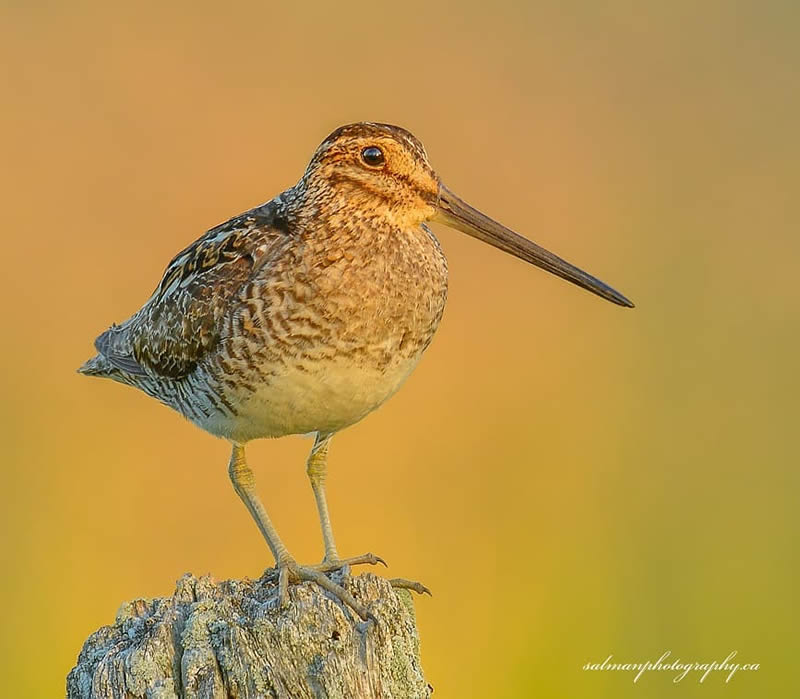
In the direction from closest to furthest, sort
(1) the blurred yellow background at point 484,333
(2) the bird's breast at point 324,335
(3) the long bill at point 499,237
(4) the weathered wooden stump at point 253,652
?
1. (4) the weathered wooden stump at point 253,652
2. (2) the bird's breast at point 324,335
3. (3) the long bill at point 499,237
4. (1) the blurred yellow background at point 484,333

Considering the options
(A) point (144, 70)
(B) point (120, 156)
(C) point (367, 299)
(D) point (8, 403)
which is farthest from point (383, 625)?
(A) point (144, 70)

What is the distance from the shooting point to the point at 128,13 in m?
9.15

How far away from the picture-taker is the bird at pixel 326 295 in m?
4.51

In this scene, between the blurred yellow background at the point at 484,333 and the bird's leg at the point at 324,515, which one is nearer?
the bird's leg at the point at 324,515

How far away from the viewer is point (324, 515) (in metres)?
5.04

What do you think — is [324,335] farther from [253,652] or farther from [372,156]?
[253,652]

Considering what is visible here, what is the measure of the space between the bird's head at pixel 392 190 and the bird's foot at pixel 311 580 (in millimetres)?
1114

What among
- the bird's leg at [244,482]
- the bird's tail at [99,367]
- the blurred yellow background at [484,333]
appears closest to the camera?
the bird's leg at [244,482]

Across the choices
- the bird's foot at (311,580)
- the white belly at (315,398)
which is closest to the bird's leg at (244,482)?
the white belly at (315,398)

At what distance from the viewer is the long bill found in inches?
185

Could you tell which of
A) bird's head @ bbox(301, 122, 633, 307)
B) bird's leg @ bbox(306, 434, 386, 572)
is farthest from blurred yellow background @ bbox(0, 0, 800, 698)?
bird's head @ bbox(301, 122, 633, 307)

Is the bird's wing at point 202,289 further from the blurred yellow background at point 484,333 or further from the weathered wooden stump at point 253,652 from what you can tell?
the blurred yellow background at point 484,333

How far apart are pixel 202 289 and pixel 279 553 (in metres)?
0.88

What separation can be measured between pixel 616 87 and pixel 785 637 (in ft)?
12.8
